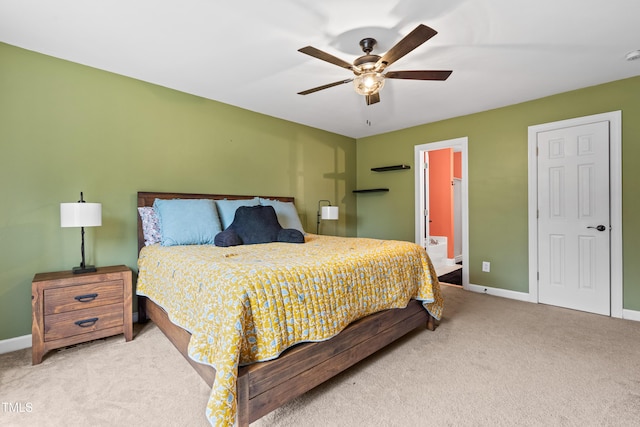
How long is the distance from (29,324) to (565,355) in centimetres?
423

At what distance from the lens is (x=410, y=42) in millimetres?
1797

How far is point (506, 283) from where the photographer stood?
12.3ft

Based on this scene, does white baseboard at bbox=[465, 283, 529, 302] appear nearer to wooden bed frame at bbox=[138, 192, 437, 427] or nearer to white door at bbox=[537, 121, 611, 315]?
white door at bbox=[537, 121, 611, 315]

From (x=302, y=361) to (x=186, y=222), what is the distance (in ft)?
6.03

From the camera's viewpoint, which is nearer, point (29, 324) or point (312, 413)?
point (312, 413)

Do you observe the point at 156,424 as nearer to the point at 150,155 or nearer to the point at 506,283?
the point at 150,155

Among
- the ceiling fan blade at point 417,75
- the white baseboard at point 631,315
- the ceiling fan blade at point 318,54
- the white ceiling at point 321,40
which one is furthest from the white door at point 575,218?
the ceiling fan blade at point 318,54

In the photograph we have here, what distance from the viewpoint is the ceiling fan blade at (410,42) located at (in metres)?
1.64

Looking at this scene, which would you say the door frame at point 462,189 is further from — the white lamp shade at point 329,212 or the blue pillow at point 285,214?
the blue pillow at point 285,214

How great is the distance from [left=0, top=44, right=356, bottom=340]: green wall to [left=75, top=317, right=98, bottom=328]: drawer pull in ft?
1.94

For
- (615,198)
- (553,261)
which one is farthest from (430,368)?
(615,198)

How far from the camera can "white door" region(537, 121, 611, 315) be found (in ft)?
10.1

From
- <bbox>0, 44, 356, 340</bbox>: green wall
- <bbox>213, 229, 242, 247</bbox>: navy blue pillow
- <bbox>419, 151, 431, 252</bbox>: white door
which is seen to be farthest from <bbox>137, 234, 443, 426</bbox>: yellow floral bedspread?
<bbox>419, 151, 431, 252</bbox>: white door

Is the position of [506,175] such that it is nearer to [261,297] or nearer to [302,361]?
[302,361]
